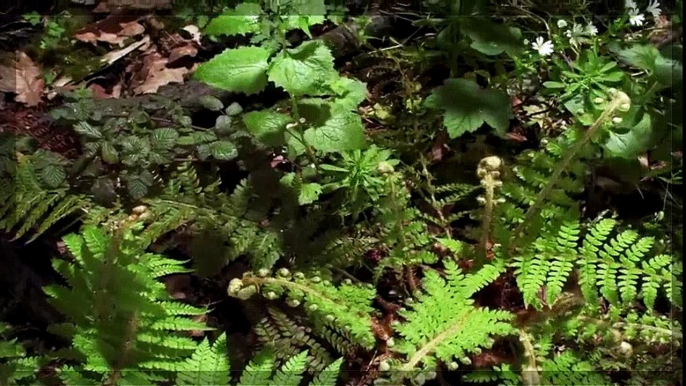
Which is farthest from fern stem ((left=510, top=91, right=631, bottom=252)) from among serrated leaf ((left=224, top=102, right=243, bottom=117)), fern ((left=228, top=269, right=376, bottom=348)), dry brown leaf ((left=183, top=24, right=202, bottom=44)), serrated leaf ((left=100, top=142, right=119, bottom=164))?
dry brown leaf ((left=183, top=24, right=202, bottom=44))

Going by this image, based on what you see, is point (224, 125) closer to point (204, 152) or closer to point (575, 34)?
point (204, 152)

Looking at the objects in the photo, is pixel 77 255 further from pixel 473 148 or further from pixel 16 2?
pixel 16 2

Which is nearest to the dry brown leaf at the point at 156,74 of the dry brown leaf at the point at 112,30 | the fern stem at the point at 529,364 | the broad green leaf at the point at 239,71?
the dry brown leaf at the point at 112,30

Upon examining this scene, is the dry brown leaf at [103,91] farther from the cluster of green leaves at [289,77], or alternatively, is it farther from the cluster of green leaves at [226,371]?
the cluster of green leaves at [226,371]

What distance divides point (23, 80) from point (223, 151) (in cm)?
80

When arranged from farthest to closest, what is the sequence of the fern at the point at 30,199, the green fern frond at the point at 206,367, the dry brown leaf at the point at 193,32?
the dry brown leaf at the point at 193,32 < the fern at the point at 30,199 < the green fern frond at the point at 206,367

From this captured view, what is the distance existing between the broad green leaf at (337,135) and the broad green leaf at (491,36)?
321 millimetres

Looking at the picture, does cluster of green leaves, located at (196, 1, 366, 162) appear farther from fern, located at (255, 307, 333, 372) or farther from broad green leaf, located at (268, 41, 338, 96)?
fern, located at (255, 307, 333, 372)

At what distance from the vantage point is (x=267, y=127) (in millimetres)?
1327

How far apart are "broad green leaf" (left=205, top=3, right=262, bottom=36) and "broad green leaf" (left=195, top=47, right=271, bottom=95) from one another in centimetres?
4

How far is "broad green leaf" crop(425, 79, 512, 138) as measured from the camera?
1.40 metres

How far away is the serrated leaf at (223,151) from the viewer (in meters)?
1.37

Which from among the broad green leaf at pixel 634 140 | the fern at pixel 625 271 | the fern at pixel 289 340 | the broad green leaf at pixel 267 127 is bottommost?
the fern at pixel 289 340

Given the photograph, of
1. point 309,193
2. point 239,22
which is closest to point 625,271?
point 309,193
